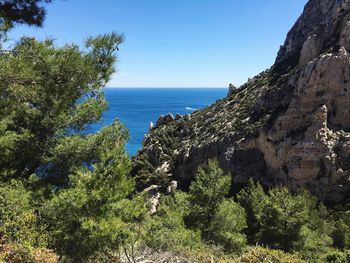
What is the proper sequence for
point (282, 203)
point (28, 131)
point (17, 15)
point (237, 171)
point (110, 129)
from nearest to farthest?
point (17, 15) < point (28, 131) < point (110, 129) < point (282, 203) < point (237, 171)

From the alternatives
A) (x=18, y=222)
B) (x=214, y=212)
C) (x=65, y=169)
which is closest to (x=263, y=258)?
(x=18, y=222)

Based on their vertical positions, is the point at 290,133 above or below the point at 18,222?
below

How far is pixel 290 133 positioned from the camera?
5116 centimetres

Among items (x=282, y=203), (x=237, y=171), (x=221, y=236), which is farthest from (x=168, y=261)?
(x=237, y=171)

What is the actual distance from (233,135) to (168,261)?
48826 millimetres

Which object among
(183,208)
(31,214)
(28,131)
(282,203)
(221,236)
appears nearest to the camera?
(31,214)

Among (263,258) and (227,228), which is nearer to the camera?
(263,258)

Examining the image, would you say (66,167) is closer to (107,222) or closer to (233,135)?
(107,222)

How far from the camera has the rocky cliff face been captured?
156 feet

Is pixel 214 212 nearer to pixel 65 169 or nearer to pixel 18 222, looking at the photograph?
pixel 65 169

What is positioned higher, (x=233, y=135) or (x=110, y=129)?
(x=110, y=129)

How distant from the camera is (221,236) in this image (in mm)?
19781

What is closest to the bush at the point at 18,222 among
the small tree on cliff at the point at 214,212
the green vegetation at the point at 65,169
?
the green vegetation at the point at 65,169

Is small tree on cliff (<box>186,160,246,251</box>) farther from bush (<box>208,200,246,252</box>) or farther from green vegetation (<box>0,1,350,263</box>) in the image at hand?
green vegetation (<box>0,1,350,263</box>)
